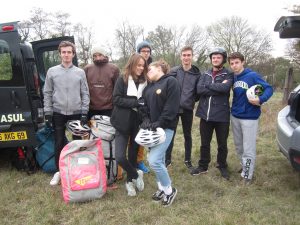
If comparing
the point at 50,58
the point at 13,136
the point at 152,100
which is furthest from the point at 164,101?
the point at 50,58

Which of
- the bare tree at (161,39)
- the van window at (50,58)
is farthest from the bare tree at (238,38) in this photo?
the van window at (50,58)

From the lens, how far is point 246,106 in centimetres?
409

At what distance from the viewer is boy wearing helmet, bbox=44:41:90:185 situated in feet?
13.5

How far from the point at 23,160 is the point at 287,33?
3943 mm

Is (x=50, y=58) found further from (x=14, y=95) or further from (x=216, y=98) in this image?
(x=216, y=98)

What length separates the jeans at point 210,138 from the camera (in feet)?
14.3

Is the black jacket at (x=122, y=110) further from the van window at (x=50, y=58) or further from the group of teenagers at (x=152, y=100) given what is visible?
the van window at (x=50, y=58)

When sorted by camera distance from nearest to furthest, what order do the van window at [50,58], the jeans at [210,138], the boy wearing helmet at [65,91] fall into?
1. the boy wearing helmet at [65,91]
2. the jeans at [210,138]
3. the van window at [50,58]

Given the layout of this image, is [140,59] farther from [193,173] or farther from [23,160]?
[23,160]

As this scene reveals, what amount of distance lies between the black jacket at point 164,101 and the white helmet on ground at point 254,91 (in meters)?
0.98

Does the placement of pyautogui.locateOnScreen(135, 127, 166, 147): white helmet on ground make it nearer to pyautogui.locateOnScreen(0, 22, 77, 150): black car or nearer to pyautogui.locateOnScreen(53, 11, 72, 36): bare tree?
pyautogui.locateOnScreen(0, 22, 77, 150): black car

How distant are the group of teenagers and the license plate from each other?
1.62 ft

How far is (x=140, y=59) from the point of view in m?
3.67

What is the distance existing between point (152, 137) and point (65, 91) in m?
1.43
